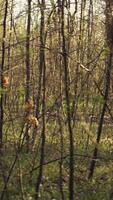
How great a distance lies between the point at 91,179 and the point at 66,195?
587 millimetres

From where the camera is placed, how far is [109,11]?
354cm

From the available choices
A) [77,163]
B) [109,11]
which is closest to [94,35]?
[77,163]

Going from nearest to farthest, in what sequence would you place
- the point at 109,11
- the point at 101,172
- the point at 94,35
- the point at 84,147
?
the point at 109,11 → the point at 101,172 → the point at 84,147 → the point at 94,35

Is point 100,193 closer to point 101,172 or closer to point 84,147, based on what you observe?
point 101,172

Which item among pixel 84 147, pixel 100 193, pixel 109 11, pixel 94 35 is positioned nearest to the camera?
pixel 109 11

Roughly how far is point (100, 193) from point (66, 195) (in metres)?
0.46

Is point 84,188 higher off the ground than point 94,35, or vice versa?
point 94,35

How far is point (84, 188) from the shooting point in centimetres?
604

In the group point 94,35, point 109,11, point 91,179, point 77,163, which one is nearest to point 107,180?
point 91,179

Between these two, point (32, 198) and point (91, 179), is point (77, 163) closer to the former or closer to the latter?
point (91, 179)

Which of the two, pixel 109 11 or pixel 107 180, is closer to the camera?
pixel 109 11

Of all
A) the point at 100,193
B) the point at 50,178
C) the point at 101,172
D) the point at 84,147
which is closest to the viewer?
the point at 100,193

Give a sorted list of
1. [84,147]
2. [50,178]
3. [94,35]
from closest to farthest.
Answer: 1. [50,178]
2. [84,147]
3. [94,35]

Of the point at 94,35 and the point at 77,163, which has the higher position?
the point at 94,35
